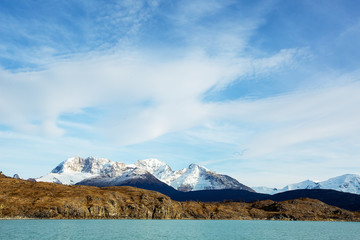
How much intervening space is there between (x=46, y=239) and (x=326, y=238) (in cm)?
10265

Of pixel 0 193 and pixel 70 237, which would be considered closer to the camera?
pixel 70 237

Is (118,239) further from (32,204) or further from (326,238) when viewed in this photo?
(32,204)

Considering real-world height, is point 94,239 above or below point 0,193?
below

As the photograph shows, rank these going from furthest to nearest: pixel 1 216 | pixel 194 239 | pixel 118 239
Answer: pixel 1 216, pixel 194 239, pixel 118 239

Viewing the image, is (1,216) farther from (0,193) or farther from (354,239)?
(354,239)

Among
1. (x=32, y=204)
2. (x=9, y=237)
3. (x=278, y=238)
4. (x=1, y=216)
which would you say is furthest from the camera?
(x=32, y=204)

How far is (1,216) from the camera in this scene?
17412 centimetres

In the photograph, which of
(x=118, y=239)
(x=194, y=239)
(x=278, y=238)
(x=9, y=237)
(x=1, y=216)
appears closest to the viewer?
(x=9, y=237)

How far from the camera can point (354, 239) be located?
403ft

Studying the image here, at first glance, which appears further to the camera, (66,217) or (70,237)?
(66,217)

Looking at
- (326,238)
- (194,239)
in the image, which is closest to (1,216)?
(194,239)

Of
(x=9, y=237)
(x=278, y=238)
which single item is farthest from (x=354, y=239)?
(x=9, y=237)

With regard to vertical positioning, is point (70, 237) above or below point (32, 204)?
below

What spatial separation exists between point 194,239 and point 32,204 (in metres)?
125
